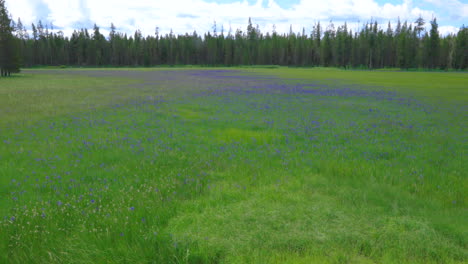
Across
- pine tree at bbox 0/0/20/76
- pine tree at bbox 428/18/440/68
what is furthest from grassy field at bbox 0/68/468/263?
pine tree at bbox 428/18/440/68

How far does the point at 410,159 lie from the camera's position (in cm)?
954

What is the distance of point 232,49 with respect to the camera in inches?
6137

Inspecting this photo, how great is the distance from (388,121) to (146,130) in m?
13.1

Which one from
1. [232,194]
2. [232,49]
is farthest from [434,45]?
[232,194]

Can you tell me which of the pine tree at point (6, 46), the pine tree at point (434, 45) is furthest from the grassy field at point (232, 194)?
the pine tree at point (434, 45)

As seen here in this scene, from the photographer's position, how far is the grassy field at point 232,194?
471 cm

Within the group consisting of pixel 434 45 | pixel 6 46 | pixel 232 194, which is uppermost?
pixel 434 45

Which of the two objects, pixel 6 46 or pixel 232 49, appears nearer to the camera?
pixel 6 46

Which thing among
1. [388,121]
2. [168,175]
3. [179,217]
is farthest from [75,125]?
[388,121]

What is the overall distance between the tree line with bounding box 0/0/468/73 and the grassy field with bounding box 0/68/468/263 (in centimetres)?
12381

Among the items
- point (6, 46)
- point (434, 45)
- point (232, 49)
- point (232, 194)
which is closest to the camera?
point (232, 194)

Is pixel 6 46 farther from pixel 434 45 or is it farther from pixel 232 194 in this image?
pixel 434 45

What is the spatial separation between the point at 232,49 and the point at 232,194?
511 feet

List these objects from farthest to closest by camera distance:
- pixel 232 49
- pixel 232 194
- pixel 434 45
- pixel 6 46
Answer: pixel 232 49
pixel 434 45
pixel 6 46
pixel 232 194
